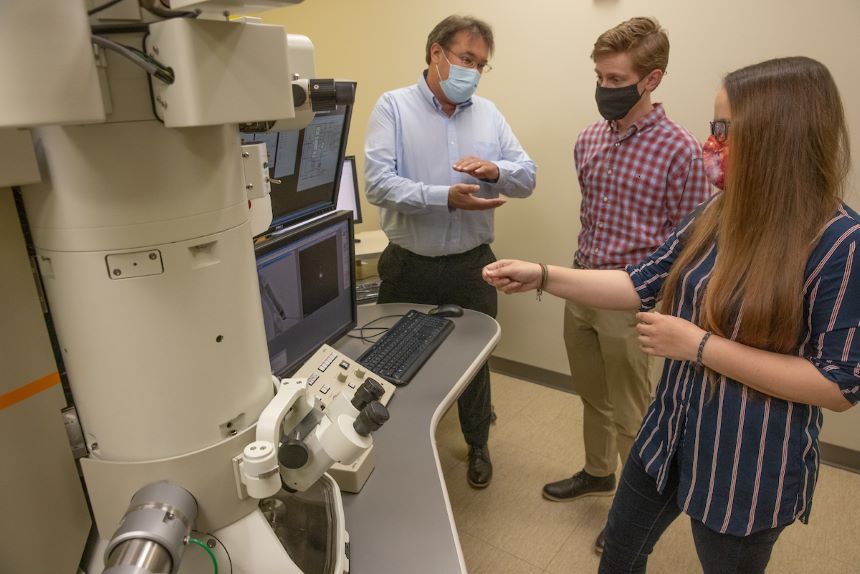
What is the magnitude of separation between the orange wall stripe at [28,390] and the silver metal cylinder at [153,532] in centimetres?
17

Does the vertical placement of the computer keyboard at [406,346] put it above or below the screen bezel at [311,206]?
below

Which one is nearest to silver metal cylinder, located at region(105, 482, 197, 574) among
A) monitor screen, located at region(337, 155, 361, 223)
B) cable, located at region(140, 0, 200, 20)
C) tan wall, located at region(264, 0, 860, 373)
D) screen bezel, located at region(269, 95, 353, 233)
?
cable, located at region(140, 0, 200, 20)

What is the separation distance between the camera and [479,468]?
7.55 ft

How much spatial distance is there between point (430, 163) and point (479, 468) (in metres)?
1.28

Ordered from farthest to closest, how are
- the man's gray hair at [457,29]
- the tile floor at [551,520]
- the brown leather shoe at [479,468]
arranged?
the brown leather shoe at [479,468] < the man's gray hair at [457,29] < the tile floor at [551,520]

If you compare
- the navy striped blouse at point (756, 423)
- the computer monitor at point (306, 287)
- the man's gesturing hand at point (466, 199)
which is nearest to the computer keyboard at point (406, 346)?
the computer monitor at point (306, 287)

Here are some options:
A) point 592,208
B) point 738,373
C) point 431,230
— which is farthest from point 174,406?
point 592,208

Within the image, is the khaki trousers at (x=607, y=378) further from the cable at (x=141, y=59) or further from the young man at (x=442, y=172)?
the cable at (x=141, y=59)

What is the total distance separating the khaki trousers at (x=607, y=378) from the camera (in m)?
1.91

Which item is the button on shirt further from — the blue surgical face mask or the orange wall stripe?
the orange wall stripe

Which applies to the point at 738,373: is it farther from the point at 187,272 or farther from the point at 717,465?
the point at 187,272

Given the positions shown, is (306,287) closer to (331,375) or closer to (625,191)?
(331,375)

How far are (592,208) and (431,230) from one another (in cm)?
60

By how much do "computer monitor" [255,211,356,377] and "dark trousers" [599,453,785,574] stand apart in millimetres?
878
